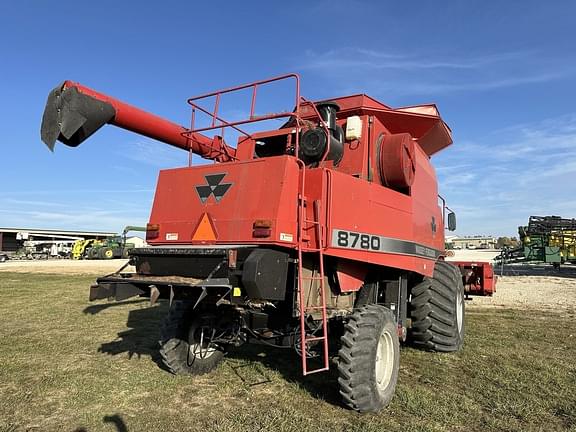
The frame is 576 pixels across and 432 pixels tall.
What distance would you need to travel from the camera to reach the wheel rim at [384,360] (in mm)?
→ 4781

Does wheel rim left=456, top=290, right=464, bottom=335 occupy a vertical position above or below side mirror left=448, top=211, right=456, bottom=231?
below

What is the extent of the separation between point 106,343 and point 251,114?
4.90m

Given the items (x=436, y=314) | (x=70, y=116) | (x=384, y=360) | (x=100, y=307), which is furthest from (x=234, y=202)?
Result: (x=100, y=307)

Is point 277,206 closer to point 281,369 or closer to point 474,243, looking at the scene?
point 281,369

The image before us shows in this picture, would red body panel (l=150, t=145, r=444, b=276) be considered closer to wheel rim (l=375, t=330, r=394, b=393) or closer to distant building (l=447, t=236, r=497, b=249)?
wheel rim (l=375, t=330, r=394, b=393)

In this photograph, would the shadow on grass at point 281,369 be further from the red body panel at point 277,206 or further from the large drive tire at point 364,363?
the red body panel at point 277,206

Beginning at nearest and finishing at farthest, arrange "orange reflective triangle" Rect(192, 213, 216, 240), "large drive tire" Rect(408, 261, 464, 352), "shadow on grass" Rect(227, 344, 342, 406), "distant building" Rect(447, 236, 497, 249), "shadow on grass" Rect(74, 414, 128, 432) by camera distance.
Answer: "shadow on grass" Rect(74, 414, 128, 432) < "orange reflective triangle" Rect(192, 213, 216, 240) < "shadow on grass" Rect(227, 344, 342, 406) < "large drive tire" Rect(408, 261, 464, 352) < "distant building" Rect(447, 236, 497, 249)

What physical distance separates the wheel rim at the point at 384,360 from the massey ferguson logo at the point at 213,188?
87.4 inches

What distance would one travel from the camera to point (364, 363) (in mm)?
4395

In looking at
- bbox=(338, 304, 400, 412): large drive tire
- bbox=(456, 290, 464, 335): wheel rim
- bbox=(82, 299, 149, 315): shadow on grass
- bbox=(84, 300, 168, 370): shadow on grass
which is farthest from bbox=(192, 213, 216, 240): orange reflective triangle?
bbox=(82, 299, 149, 315): shadow on grass

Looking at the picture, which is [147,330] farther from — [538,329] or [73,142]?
[538,329]

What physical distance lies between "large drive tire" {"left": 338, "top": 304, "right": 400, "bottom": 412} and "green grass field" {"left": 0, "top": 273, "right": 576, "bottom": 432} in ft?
0.53

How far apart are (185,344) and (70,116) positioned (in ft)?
9.95

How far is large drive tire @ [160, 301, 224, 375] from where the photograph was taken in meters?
5.66
